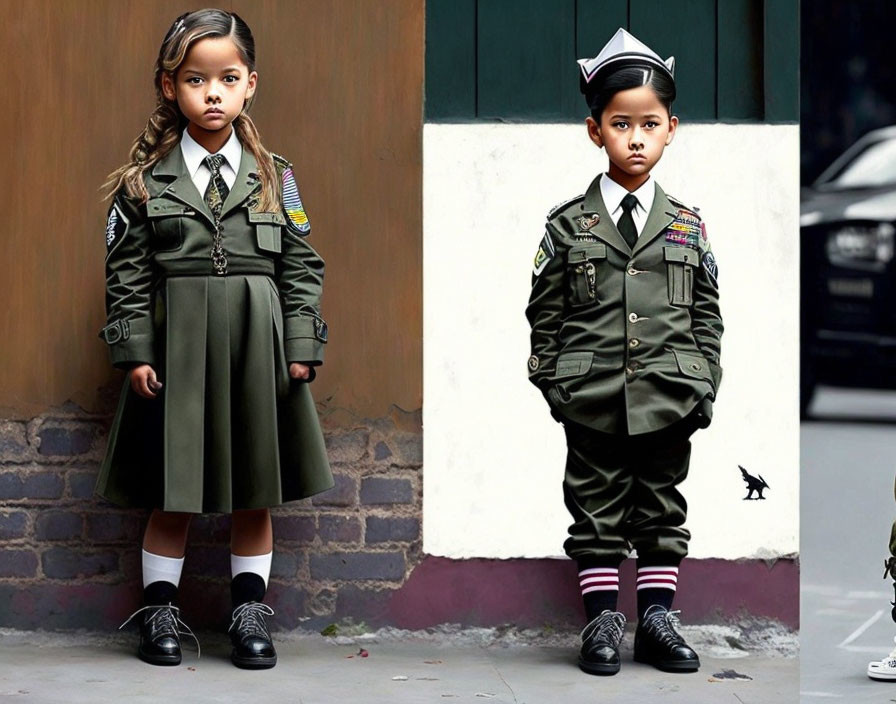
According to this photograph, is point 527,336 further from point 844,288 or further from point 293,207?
point 844,288

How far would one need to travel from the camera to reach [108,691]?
189 inches

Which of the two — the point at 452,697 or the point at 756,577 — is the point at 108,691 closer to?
the point at 452,697

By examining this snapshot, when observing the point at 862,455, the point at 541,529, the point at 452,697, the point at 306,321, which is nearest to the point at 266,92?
the point at 306,321

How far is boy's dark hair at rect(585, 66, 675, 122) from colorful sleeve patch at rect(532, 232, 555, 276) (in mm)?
416

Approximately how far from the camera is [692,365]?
5.04 meters

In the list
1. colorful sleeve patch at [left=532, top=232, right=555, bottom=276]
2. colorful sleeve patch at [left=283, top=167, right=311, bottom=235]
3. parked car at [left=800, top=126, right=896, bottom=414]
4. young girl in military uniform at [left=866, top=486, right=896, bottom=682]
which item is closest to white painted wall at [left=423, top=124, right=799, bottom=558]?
colorful sleeve patch at [left=532, top=232, right=555, bottom=276]

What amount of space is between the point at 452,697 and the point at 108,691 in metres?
0.97

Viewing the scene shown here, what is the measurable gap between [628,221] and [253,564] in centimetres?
154

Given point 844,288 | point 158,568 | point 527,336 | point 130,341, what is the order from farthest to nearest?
point 844,288 → point 527,336 → point 158,568 → point 130,341

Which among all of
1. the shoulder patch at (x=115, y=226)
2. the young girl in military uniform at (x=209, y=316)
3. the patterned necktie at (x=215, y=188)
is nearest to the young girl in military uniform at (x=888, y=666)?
the young girl in military uniform at (x=209, y=316)

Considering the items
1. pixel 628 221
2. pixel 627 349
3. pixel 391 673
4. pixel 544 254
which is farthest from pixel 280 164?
pixel 391 673

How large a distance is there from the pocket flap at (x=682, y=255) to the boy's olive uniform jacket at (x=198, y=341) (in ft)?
3.50

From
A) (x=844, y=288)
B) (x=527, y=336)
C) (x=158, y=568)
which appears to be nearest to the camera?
(x=158, y=568)

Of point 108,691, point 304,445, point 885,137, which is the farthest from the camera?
point 885,137
